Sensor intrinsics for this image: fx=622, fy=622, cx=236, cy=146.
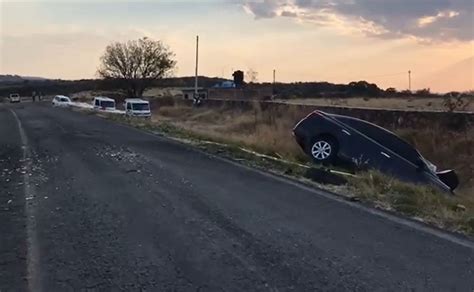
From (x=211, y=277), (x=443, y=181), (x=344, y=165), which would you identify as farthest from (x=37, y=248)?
(x=443, y=181)

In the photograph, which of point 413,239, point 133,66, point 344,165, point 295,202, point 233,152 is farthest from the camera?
point 133,66

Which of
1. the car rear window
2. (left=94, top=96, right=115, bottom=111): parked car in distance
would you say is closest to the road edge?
the car rear window

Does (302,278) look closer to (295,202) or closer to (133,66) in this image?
(295,202)

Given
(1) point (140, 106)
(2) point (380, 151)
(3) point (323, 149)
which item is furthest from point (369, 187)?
(1) point (140, 106)

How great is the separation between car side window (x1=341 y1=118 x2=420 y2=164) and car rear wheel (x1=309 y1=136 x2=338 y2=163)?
2.36 ft

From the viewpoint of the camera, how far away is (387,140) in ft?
50.4

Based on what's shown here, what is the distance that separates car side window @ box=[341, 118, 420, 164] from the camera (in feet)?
49.0

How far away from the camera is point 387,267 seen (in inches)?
226

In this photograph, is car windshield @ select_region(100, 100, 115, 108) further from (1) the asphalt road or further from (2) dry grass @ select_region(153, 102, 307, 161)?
(1) the asphalt road

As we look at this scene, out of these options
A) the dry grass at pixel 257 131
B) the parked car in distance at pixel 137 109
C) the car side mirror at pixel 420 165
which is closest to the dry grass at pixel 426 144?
the dry grass at pixel 257 131

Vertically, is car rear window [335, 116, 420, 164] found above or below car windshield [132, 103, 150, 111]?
above

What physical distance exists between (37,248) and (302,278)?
2.81 meters

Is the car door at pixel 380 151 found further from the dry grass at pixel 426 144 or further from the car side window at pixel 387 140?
the dry grass at pixel 426 144

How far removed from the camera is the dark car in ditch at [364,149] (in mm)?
14180
